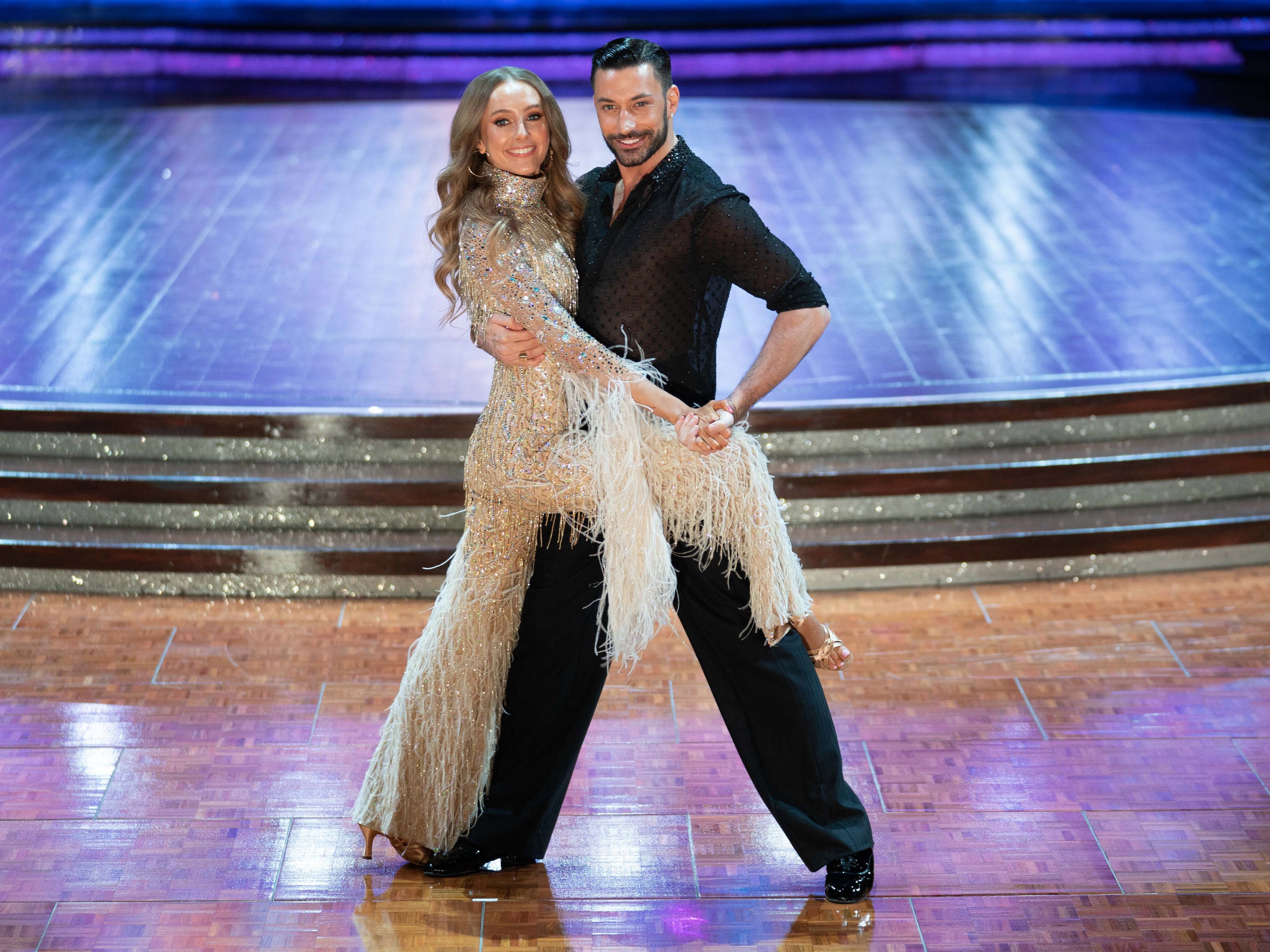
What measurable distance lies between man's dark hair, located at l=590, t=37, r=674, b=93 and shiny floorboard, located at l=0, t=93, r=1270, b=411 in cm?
183

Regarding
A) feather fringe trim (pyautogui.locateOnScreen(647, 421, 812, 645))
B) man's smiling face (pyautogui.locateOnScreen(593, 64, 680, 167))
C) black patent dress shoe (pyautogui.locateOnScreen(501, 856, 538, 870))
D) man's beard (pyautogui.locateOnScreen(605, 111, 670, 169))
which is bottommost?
black patent dress shoe (pyautogui.locateOnScreen(501, 856, 538, 870))

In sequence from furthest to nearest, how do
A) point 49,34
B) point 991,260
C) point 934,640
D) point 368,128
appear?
point 49,34
point 368,128
point 991,260
point 934,640

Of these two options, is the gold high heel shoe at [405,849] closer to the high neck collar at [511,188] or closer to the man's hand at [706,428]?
the man's hand at [706,428]

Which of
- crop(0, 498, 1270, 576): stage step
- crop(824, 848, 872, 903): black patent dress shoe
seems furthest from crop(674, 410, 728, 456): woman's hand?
crop(0, 498, 1270, 576): stage step

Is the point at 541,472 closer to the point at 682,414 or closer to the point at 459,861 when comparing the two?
the point at 682,414

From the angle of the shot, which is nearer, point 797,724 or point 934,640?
point 797,724

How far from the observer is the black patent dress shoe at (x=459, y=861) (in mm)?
2604

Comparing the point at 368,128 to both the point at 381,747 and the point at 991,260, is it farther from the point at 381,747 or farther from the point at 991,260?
the point at 381,747

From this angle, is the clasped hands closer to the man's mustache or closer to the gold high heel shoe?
the man's mustache

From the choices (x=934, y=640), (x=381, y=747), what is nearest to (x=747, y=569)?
(x=381, y=747)

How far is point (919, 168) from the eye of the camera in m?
6.35

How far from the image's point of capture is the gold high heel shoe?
259 centimetres

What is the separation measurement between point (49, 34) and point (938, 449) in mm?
7143

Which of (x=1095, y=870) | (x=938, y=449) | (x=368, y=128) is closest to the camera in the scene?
(x=1095, y=870)
